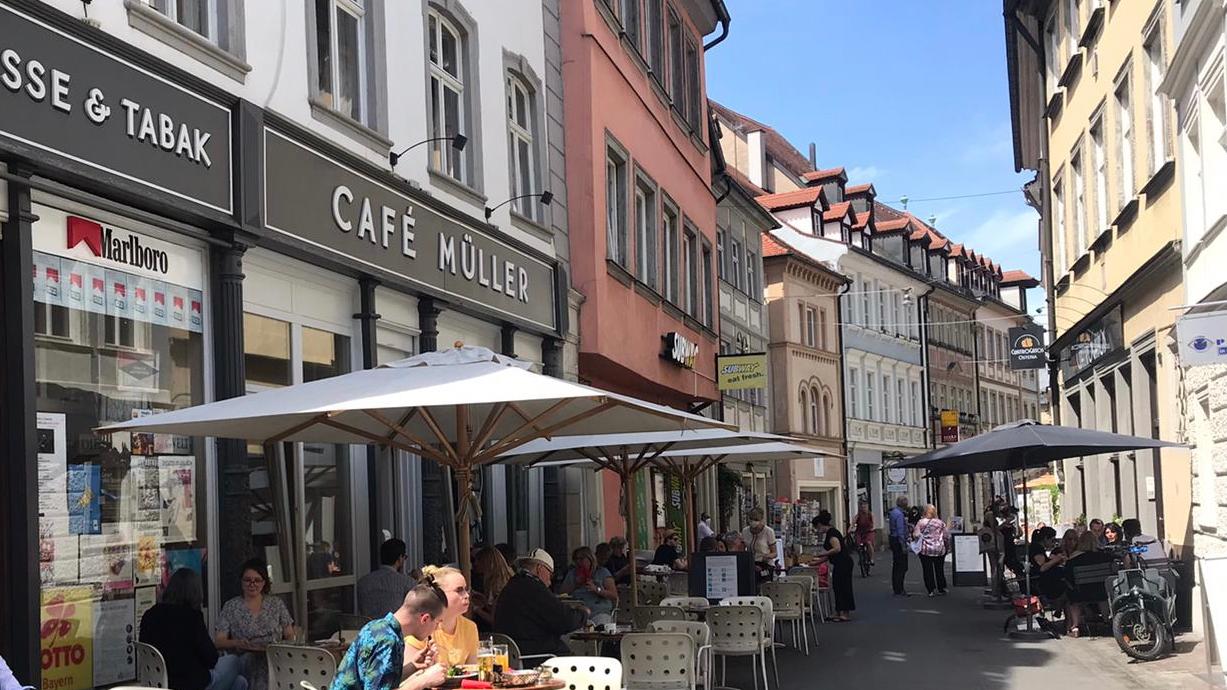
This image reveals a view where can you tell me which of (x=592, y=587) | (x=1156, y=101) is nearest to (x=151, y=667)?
(x=592, y=587)

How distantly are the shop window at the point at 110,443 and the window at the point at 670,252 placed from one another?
51.7 ft

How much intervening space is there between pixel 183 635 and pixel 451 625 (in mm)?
1865

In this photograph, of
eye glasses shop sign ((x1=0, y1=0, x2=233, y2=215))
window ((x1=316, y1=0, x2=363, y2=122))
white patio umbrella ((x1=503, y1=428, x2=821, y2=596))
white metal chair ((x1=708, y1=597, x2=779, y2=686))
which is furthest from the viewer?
white patio umbrella ((x1=503, y1=428, x2=821, y2=596))

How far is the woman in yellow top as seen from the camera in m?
7.58

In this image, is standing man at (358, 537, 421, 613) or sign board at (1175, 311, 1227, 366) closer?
sign board at (1175, 311, 1227, 366)

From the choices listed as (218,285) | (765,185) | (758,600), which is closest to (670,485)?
(758,600)

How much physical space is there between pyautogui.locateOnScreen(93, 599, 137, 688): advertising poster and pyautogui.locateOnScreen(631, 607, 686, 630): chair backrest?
4.55 m

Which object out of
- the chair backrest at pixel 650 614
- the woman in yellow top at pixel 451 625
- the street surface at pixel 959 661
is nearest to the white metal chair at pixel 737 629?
the chair backrest at pixel 650 614

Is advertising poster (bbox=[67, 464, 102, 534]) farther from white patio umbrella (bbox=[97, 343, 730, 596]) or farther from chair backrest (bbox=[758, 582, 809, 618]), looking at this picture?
chair backrest (bbox=[758, 582, 809, 618])

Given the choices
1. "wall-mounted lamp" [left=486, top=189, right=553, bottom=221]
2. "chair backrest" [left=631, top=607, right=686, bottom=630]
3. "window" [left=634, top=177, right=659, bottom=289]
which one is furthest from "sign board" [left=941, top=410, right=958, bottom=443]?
Answer: "chair backrest" [left=631, top=607, right=686, bottom=630]

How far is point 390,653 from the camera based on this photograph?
6.59 metres

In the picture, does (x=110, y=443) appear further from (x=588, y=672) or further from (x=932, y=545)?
(x=932, y=545)

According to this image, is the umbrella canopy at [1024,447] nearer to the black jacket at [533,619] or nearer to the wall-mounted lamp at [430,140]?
the wall-mounted lamp at [430,140]

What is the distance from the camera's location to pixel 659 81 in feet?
81.8
